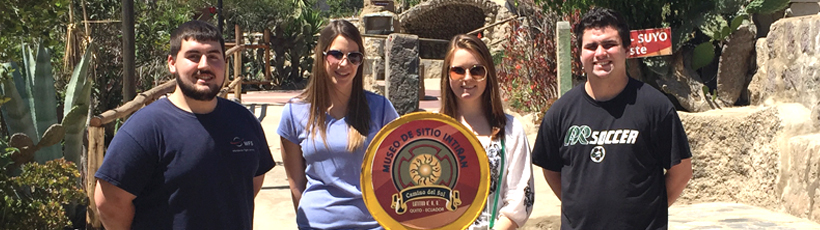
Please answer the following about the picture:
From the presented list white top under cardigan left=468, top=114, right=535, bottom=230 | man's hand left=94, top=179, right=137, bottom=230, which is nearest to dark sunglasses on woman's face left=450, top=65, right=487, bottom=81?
white top under cardigan left=468, top=114, right=535, bottom=230

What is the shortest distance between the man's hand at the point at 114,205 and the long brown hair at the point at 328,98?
0.59 metres

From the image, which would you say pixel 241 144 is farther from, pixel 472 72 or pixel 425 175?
pixel 472 72

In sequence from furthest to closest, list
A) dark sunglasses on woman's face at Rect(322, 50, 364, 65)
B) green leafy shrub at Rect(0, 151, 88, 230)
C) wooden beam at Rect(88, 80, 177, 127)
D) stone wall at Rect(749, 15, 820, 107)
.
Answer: stone wall at Rect(749, 15, 820, 107)
wooden beam at Rect(88, 80, 177, 127)
green leafy shrub at Rect(0, 151, 88, 230)
dark sunglasses on woman's face at Rect(322, 50, 364, 65)

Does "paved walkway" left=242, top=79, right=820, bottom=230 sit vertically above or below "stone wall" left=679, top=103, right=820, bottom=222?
below

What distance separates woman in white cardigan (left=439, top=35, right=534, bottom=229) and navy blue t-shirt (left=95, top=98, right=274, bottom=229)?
0.69 m

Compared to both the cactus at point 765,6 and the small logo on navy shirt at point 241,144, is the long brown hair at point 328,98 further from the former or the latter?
the cactus at point 765,6

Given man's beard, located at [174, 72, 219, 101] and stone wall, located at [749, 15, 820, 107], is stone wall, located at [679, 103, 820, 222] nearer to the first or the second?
stone wall, located at [749, 15, 820, 107]

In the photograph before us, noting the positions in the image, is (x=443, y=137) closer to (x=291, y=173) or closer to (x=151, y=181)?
(x=291, y=173)

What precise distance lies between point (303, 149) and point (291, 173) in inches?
6.2

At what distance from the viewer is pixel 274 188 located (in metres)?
7.61

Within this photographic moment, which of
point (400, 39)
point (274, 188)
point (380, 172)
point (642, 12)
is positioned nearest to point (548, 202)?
point (400, 39)

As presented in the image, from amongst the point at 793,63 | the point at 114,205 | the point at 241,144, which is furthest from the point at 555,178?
the point at 793,63

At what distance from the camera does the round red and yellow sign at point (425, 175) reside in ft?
7.52

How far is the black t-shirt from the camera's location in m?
2.52
